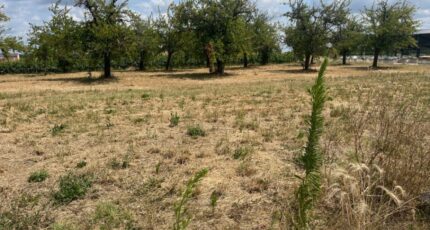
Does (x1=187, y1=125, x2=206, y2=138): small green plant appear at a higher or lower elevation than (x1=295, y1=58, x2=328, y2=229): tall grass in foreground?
lower

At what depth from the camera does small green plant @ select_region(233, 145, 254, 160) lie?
6.62 m

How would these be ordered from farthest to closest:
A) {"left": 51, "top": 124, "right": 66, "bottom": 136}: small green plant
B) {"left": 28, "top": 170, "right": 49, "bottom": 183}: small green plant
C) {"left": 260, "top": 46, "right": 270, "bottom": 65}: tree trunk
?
1. {"left": 260, "top": 46, "right": 270, "bottom": 65}: tree trunk
2. {"left": 51, "top": 124, "right": 66, "bottom": 136}: small green plant
3. {"left": 28, "top": 170, "right": 49, "bottom": 183}: small green plant

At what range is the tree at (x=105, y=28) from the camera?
1098 inches

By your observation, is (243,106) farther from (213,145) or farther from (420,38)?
(420,38)

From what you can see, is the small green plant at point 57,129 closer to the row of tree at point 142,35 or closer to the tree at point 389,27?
the row of tree at point 142,35

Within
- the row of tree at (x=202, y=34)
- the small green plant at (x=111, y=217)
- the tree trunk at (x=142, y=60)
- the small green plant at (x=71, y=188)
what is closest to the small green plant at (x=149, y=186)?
the small green plant at (x=111, y=217)

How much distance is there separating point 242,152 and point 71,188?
270 centimetres

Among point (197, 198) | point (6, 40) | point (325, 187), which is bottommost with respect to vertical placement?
point (197, 198)

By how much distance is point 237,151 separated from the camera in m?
6.84

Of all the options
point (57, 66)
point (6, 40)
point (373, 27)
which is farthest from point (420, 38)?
point (6, 40)

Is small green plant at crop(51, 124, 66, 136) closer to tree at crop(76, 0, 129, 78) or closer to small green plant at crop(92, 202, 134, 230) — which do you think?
small green plant at crop(92, 202, 134, 230)

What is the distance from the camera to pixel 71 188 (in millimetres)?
5301

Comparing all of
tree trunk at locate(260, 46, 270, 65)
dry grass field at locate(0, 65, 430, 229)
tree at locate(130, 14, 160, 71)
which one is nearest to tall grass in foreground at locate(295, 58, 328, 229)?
dry grass field at locate(0, 65, 430, 229)

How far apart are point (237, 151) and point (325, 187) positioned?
2.65 metres
